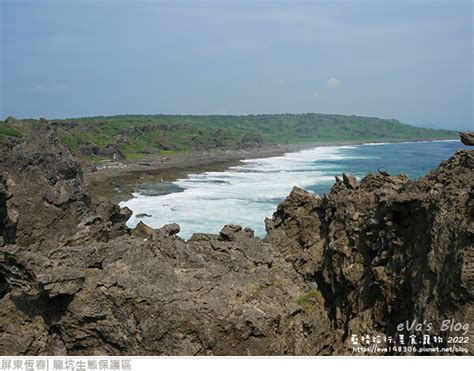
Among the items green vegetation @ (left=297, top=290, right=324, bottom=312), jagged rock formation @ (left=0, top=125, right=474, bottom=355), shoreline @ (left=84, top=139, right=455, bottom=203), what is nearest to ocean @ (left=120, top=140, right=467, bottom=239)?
shoreline @ (left=84, top=139, right=455, bottom=203)

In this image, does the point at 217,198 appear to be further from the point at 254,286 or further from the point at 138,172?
the point at 254,286

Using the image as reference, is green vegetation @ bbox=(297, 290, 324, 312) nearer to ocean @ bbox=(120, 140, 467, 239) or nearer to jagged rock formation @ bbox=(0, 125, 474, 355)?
jagged rock formation @ bbox=(0, 125, 474, 355)

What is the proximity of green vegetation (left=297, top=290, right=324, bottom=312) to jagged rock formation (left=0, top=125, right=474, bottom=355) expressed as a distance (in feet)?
0.15

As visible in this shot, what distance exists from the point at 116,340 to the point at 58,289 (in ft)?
6.42

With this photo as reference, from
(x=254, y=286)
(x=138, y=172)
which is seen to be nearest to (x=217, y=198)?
(x=138, y=172)

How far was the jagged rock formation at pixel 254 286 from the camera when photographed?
9727mm

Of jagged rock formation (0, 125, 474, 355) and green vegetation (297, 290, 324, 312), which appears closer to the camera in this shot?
jagged rock formation (0, 125, 474, 355)

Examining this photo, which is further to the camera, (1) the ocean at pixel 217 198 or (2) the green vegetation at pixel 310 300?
(1) the ocean at pixel 217 198

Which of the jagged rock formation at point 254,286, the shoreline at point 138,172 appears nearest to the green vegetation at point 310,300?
the jagged rock formation at point 254,286

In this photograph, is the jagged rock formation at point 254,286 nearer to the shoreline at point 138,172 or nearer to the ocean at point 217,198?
the ocean at point 217,198

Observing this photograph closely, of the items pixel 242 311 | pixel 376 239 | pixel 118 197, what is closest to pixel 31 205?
pixel 242 311

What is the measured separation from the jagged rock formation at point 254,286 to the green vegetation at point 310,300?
0.15 feet

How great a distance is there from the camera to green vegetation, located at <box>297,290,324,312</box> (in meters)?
12.8

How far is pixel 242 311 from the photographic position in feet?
35.1
